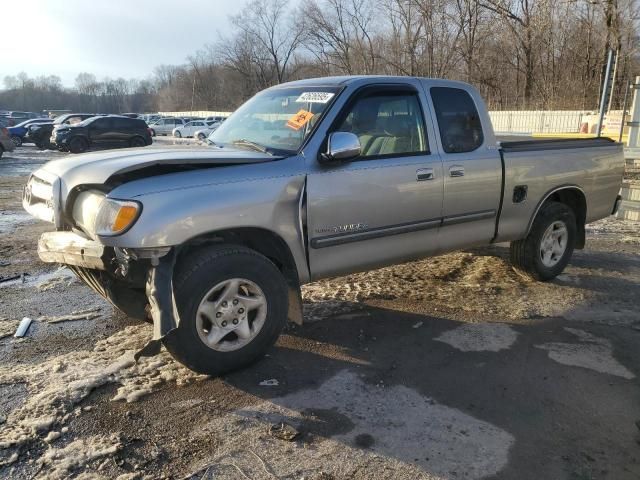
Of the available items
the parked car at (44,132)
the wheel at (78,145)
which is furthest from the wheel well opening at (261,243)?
the parked car at (44,132)

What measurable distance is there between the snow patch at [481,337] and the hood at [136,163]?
6.52ft

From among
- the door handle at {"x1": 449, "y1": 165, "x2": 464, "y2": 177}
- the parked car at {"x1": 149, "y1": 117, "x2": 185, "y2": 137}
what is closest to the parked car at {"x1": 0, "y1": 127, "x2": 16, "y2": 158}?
the door handle at {"x1": 449, "y1": 165, "x2": 464, "y2": 177}

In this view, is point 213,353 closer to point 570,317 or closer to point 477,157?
point 477,157

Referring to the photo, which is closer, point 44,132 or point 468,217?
point 468,217

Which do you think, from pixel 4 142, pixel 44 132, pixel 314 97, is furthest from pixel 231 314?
pixel 44 132

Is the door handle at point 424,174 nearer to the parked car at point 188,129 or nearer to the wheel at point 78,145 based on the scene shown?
the wheel at point 78,145

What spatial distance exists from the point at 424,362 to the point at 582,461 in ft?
4.07

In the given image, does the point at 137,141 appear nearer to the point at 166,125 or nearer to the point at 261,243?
the point at 166,125

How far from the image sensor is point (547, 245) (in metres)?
5.53

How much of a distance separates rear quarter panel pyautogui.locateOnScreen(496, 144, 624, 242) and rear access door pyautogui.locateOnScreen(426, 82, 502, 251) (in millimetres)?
184

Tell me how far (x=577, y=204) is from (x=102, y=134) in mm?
22184

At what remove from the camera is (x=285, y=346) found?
3.95 m

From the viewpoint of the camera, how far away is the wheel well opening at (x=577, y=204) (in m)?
5.61

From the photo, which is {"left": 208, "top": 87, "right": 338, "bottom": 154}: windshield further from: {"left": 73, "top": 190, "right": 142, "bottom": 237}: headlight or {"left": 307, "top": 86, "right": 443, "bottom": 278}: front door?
{"left": 73, "top": 190, "right": 142, "bottom": 237}: headlight
